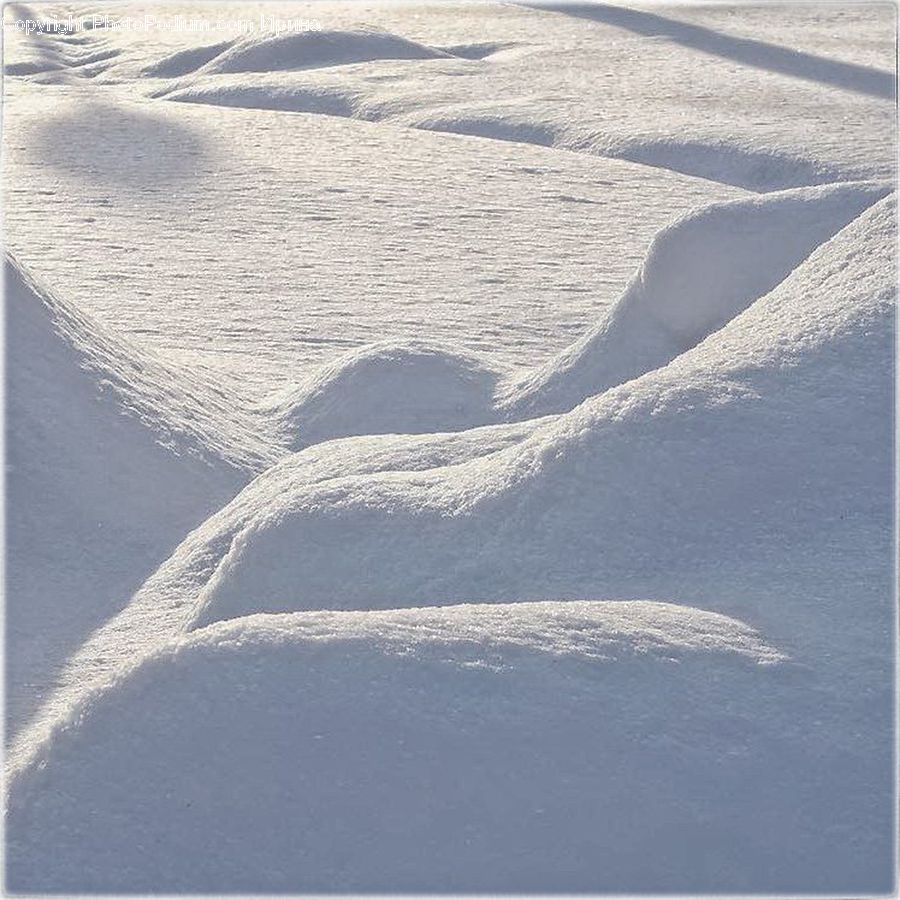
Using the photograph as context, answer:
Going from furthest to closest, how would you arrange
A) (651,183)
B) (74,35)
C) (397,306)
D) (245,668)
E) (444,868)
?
(74,35) → (651,183) → (397,306) → (245,668) → (444,868)

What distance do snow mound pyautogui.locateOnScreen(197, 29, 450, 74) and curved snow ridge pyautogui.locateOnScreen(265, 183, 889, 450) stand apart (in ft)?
13.2

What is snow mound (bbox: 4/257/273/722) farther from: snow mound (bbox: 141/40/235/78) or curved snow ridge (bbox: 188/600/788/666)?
snow mound (bbox: 141/40/235/78)

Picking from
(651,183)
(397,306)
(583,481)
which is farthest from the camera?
(651,183)

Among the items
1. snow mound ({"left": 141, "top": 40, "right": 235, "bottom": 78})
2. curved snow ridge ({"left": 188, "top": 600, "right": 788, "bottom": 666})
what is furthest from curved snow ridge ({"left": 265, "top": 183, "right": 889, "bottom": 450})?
snow mound ({"left": 141, "top": 40, "right": 235, "bottom": 78})

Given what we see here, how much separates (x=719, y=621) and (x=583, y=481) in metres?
0.33

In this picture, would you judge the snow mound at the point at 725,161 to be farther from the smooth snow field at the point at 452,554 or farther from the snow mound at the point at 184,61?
the snow mound at the point at 184,61

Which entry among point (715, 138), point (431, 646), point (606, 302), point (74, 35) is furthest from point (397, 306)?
point (74, 35)

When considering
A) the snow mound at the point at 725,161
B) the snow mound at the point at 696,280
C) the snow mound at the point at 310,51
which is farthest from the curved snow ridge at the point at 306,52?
the snow mound at the point at 696,280

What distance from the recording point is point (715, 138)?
533cm

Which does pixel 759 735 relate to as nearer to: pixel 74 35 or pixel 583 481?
pixel 583 481

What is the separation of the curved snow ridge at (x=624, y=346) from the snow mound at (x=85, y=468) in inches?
9.4

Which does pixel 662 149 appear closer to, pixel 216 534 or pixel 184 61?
pixel 184 61

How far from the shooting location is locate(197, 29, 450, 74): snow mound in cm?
689

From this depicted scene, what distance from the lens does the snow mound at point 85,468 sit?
250 centimetres
